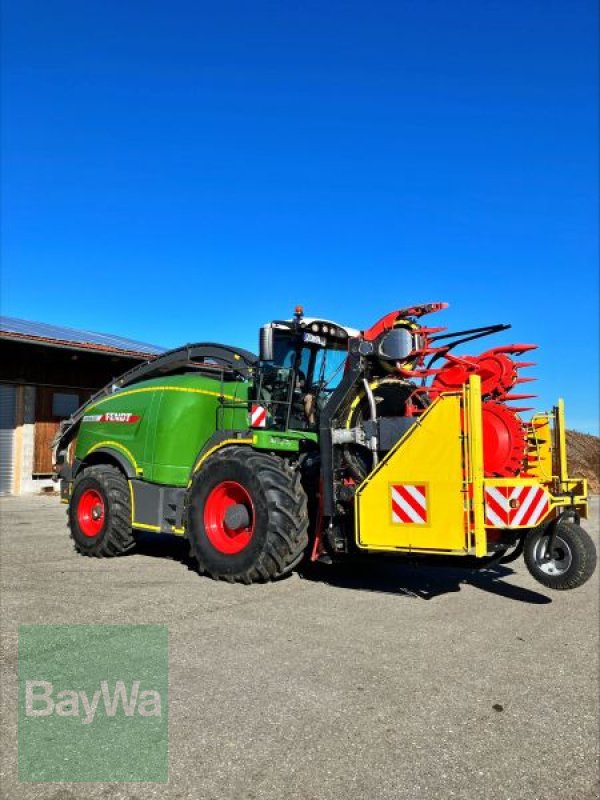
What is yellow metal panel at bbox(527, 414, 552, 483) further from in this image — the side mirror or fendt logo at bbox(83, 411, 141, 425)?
fendt logo at bbox(83, 411, 141, 425)

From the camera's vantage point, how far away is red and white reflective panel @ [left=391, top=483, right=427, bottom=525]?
5625 millimetres

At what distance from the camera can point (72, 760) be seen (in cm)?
301

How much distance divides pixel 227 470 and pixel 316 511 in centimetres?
104

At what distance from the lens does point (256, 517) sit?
654cm

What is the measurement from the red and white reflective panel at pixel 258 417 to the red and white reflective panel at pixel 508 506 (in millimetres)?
2688

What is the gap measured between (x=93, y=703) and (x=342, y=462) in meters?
3.40

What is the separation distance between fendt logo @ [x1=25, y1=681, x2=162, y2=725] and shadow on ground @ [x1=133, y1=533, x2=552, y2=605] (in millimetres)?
3112

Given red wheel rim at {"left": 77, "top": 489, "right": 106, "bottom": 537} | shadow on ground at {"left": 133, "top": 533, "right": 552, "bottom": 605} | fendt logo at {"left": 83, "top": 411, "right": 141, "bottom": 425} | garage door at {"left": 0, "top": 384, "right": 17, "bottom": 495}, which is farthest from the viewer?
garage door at {"left": 0, "top": 384, "right": 17, "bottom": 495}

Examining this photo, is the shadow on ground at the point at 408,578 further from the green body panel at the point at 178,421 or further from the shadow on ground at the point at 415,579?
the green body panel at the point at 178,421

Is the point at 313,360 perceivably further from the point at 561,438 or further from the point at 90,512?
the point at 90,512

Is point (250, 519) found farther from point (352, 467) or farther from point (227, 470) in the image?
point (352, 467)

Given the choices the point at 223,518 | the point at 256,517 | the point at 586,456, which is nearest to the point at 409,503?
the point at 256,517

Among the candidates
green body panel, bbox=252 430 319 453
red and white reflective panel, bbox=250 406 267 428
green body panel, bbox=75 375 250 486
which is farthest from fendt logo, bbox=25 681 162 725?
green body panel, bbox=75 375 250 486

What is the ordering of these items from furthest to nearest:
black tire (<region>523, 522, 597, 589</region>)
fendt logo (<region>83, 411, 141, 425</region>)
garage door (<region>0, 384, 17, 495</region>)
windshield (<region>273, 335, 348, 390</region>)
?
garage door (<region>0, 384, 17, 495</region>), fendt logo (<region>83, 411, 141, 425</region>), windshield (<region>273, 335, 348, 390</region>), black tire (<region>523, 522, 597, 589</region>)
